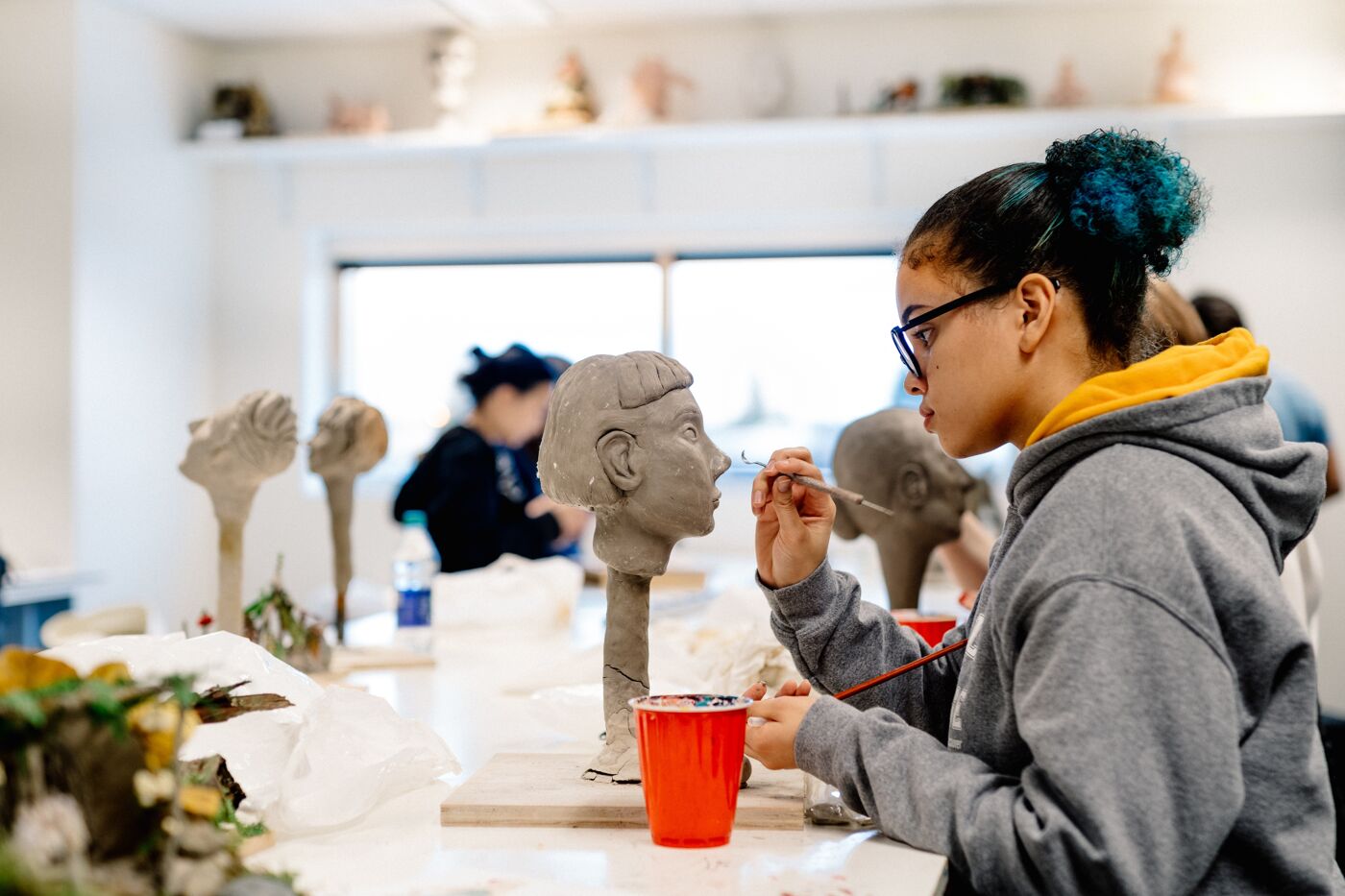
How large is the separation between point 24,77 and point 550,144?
2252 millimetres

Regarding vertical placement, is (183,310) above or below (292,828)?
above

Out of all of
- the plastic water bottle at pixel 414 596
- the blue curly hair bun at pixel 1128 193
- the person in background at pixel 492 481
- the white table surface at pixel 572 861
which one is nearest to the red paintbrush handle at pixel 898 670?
the white table surface at pixel 572 861

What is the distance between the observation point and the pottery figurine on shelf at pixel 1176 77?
199 inches

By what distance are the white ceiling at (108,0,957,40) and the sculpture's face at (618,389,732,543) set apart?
4.42m

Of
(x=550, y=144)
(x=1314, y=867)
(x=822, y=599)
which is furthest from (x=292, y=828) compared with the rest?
(x=550, y=144)

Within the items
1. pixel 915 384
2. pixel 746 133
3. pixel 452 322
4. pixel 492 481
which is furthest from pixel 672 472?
pixel 452 322

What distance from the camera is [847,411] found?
595cm

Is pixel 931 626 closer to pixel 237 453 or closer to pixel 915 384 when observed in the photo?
pixel 915 384

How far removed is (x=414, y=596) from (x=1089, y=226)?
6.07ft

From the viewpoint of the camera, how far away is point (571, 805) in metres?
1.21

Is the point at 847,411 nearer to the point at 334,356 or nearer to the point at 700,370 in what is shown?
the point at 700,370

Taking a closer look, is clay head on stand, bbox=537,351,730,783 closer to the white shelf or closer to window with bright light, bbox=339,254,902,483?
the white shelf

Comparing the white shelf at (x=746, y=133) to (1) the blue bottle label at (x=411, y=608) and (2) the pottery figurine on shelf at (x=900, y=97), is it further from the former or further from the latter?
(1) the blue bottle label at (x=411, y=608)

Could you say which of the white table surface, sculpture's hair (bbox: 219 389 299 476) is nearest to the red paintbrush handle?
the white table surface
